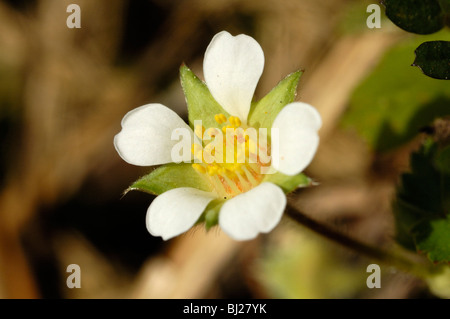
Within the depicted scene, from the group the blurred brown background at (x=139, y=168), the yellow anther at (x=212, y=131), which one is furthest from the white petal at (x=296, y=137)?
the blurred brown background at (x=139, y=168)

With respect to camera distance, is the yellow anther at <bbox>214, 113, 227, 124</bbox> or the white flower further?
the yellow anther at <bbox>214, 113, 227, 124</bbox>

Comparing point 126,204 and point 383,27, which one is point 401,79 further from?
point 126,204

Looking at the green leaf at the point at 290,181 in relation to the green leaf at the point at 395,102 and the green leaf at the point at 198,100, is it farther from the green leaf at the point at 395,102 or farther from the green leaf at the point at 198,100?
the green leaf at the point at 395,102

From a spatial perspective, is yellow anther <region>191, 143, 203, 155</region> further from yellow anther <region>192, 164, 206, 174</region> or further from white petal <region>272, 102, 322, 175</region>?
white petal <region>272, 102, 322, 175</region>

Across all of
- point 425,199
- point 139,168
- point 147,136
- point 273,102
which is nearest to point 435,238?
point 425,199

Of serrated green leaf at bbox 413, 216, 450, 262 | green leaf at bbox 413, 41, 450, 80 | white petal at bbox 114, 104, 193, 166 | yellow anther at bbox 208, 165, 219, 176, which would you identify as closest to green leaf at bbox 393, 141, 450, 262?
serrated green leaf at bbox 413, 216, 450, 262

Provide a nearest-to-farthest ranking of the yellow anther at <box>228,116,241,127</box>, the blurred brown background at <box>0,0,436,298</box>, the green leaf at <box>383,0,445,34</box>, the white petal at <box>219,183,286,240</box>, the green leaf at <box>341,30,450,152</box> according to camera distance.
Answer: the white petal at <box>219,183,286,240</box> → the green leaf at <box>383,0,445,34</box> → the yellow anther at <box>228,116,241,127</box> → the green leaf at <box>341,30,450,152</box> → the blurred brown background at <box>0,0,436,298</box>
